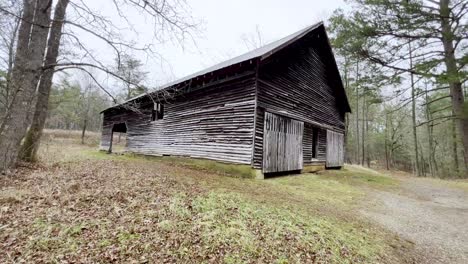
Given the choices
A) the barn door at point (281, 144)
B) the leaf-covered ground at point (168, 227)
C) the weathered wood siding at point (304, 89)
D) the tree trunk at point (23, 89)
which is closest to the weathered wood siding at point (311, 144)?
the weathered wood siding at point (304, 89)

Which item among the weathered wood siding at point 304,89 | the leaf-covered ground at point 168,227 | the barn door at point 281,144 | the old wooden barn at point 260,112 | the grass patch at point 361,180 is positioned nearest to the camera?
the leaf-covered ground at point 168,227

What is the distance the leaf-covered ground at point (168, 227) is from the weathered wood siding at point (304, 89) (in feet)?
13.6

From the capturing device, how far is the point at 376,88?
49.1 ft

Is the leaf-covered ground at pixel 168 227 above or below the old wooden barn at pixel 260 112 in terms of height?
below

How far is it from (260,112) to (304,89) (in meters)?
4.45

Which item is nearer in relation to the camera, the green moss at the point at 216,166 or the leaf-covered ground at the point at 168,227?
the leaf-covered ground at the point at 168,227

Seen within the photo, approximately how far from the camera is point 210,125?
10547 mm

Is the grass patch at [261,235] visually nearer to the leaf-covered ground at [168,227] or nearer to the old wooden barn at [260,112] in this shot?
the leaf-covered ground at [168,227]

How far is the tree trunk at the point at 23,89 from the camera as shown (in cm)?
579

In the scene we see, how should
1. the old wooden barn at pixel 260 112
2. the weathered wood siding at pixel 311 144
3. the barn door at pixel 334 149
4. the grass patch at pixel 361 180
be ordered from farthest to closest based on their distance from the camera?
the barn door at pixel 334 149 < the weathered wood siding at pixel 311 144 < the grass patch at pixel 361 180 < the old wooden barn at pixel 260 112

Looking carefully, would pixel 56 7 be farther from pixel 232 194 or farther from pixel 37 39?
pixel 232 194

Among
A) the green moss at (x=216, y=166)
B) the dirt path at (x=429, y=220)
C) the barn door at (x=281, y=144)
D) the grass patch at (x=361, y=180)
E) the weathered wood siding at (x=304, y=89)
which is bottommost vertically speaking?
the dirt path at (x=429, y=220)

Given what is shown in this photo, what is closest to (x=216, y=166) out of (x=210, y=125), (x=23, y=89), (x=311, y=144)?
(x=210, y=125)

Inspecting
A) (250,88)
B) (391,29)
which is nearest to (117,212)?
(250,88)
